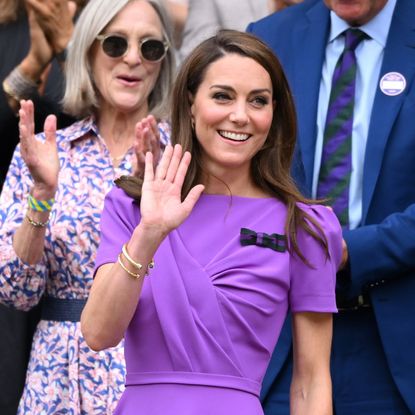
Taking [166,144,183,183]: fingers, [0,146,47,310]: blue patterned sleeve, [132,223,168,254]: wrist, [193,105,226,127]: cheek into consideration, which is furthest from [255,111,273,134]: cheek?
[0,146,47,310]: blue patterned sleeve

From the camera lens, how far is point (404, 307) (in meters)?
4.92

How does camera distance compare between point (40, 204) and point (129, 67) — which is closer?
point (40, 204)

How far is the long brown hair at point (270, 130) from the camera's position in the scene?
13.7ft

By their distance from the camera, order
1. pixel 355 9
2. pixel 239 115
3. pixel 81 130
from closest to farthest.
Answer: pixel 239 115 < pixel 355 9 < pixel 81 130

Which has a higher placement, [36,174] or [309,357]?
[36,174]

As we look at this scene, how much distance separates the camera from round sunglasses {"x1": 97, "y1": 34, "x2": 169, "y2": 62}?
18.0ft

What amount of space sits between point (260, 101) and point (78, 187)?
4.22ft

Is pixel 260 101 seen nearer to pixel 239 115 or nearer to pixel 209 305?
pixel 239 115

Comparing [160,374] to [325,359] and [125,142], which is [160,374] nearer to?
[325,359]

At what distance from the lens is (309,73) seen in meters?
5.17

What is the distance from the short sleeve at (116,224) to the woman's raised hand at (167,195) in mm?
211

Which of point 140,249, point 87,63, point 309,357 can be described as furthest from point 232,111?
point 87,63

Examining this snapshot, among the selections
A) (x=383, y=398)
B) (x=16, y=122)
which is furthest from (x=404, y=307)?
(x=16, y=122)

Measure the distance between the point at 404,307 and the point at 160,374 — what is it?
1.41 meters
